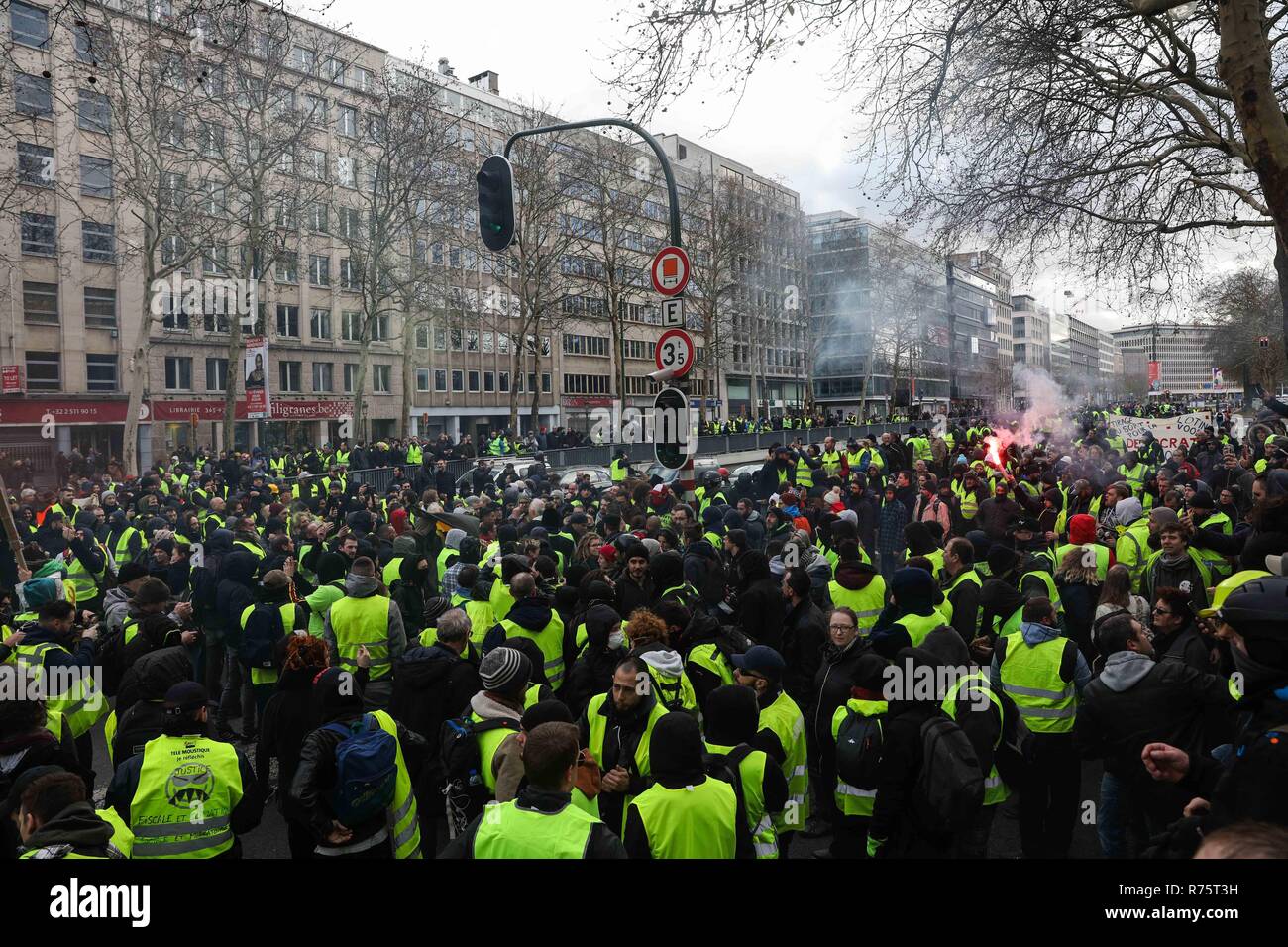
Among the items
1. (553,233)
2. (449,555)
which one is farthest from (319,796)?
(553,233)

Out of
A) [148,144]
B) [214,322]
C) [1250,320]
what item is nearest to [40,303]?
[214,322]

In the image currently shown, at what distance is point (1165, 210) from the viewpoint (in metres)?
15.0

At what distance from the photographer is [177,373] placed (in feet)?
129

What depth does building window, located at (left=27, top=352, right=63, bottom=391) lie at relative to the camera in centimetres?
3438

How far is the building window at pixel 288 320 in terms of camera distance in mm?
44344

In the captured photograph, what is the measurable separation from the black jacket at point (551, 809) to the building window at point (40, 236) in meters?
39.2

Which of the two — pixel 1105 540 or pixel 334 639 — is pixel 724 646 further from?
pixel 1105 540

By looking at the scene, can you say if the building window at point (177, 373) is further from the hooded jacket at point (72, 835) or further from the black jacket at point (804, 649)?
the hooded jacket at point (72, 835)

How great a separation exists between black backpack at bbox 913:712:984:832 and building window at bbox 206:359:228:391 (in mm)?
43200

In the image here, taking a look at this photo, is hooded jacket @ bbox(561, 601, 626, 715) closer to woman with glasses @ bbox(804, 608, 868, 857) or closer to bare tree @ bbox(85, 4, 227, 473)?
woman with glasses @ bbox(804, 608, 868, 857)

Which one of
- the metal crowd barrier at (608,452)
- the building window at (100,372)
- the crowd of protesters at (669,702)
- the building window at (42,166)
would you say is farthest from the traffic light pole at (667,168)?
the building window at (100,372)

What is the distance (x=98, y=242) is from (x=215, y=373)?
24.4 feet
